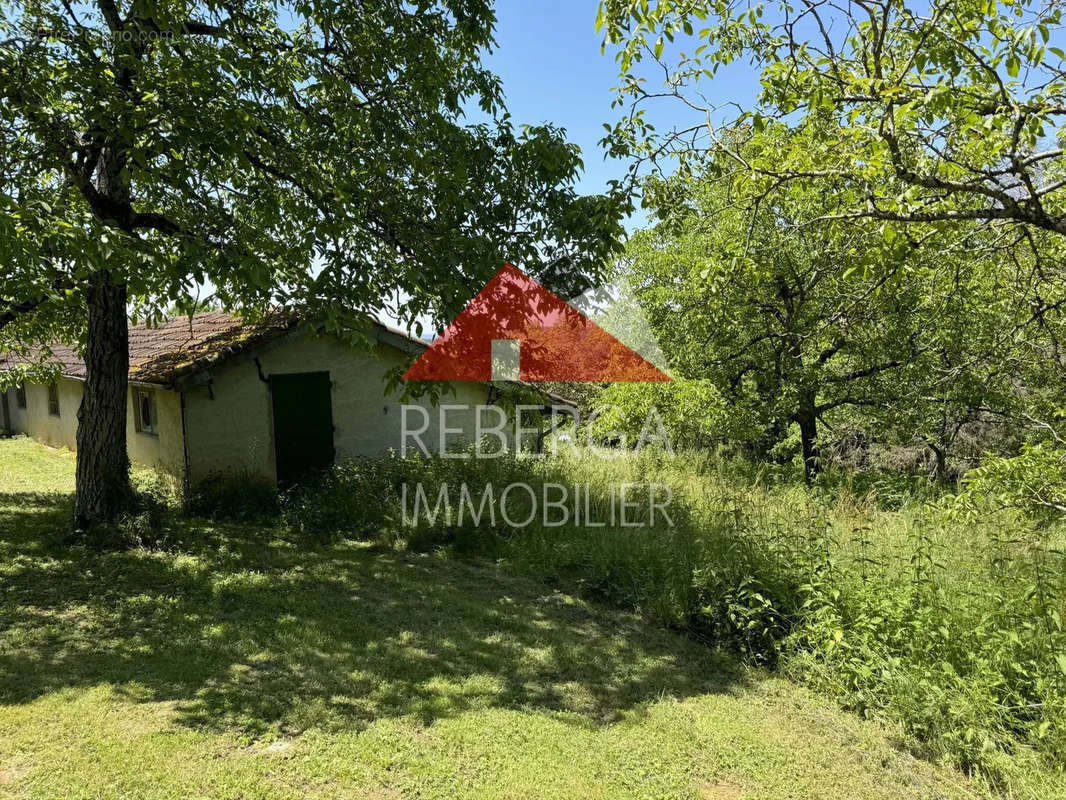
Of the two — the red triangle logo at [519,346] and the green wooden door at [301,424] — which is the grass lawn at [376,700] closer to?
the red triangle logo at [519,346]

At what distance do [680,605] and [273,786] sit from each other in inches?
166

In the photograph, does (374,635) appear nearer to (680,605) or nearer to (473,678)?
(473,678)

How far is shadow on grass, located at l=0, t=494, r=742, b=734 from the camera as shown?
15.1 feet

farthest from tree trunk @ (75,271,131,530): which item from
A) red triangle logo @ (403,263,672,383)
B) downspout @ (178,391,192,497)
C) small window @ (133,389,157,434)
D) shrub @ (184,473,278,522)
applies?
red triangle logo @ (403,263,672,383)

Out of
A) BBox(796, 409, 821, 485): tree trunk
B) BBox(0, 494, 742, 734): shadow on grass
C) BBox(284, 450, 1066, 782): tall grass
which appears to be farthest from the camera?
BBox(796, 409, 821, 485): tree trunk

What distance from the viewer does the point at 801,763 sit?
4082 mm

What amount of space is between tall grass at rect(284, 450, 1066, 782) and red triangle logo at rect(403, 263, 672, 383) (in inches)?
76.0

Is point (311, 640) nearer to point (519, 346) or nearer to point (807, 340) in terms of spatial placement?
point (519, 346)

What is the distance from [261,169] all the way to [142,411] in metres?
7.20

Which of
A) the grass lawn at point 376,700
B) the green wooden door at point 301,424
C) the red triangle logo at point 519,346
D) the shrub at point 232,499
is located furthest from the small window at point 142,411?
the red triangle logo at point 519,346

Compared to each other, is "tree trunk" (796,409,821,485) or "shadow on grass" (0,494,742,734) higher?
"tree trunk" (796,409,821,485)

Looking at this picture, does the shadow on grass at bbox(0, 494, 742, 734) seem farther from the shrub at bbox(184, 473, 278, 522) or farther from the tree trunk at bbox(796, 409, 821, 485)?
the tree trunk at bbox(796, 409, 821, 485)

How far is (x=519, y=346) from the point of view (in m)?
9.77

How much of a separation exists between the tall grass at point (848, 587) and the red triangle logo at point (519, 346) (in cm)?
193
